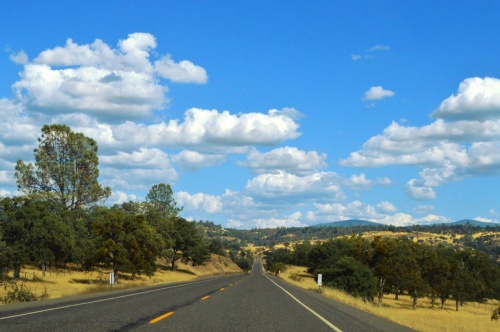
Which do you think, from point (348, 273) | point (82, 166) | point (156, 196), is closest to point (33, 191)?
point (82, 166)

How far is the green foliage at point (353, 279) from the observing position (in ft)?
230

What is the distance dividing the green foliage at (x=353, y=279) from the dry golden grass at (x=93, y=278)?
75.4 ft

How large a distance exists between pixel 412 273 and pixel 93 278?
4539 centimetres

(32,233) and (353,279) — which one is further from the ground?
(32,233)

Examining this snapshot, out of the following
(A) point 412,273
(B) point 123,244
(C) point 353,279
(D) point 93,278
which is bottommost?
(C) point 353,279

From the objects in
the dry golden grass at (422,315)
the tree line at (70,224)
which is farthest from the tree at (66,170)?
the dry golden grass at (422,315)

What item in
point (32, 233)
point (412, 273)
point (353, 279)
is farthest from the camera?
point (412, 273)

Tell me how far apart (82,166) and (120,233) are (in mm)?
18096

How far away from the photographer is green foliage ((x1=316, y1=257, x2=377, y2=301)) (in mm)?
70000

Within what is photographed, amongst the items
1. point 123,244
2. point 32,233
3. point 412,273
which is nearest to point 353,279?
point 412,273

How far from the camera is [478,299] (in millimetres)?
99875

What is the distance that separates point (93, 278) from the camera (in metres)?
60.2

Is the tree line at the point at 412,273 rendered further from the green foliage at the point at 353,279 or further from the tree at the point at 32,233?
the tree at the point at 32,233

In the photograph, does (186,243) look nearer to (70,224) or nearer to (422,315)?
(70,224)
